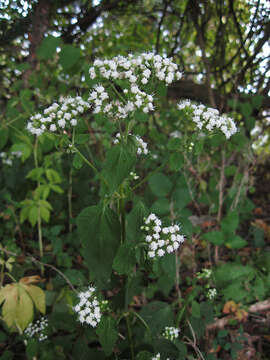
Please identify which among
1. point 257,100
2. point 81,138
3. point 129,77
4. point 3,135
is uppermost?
point 257,100

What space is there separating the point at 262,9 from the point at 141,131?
1.28m

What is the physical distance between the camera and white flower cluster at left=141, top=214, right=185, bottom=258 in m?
1.09

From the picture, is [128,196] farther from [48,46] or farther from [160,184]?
[48,46]

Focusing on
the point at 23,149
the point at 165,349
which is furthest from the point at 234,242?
the point at 23,149

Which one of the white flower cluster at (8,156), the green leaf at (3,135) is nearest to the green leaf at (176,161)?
the green leaf at (3,135)

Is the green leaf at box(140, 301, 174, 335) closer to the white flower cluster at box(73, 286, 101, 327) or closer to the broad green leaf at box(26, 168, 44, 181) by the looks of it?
the white flower cluster at box(73, 286, 101, 327)

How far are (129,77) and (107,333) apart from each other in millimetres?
1040

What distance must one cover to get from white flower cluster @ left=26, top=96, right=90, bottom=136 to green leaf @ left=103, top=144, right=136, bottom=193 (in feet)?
0.86

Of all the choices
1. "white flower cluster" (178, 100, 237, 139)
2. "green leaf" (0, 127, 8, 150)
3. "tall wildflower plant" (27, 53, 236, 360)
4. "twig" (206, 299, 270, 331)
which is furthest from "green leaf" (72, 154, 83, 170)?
"twig" (206, 299, 270, 331)

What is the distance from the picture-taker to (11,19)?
1.57 m

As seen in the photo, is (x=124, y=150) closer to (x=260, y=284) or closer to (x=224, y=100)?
(x=260, y=284)

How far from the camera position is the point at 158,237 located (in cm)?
109

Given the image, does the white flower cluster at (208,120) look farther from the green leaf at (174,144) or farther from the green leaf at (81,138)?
the green leaf at (81,138)

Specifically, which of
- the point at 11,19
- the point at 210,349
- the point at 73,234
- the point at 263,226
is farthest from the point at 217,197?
the point at 11,19
